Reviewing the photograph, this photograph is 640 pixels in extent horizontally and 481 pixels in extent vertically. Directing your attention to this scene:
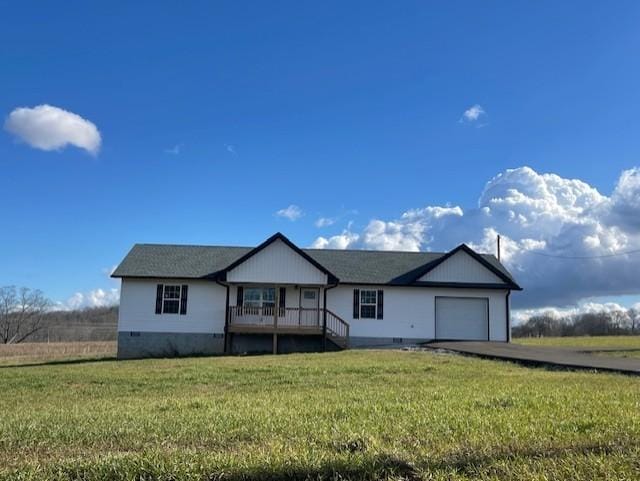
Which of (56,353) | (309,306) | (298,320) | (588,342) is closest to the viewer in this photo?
(298,320)

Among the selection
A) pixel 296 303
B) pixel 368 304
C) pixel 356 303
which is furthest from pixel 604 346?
pixel 296 303

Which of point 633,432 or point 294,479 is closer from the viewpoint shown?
point 294,479

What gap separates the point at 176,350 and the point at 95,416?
64.2 feet

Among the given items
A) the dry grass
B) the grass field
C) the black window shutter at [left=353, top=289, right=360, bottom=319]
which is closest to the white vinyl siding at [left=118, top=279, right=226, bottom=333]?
the dry grass

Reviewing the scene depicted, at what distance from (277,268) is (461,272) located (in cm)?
867

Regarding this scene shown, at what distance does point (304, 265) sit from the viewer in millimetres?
27078

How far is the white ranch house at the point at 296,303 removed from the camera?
2686 cm

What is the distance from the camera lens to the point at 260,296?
2789 cm

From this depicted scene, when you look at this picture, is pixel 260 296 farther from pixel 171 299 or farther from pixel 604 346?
pixel 604 346

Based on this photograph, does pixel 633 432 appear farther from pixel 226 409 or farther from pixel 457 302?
pixel 457 302

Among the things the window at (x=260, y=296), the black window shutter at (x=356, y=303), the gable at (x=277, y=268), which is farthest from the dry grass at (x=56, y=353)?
the black window shutter at (x=356, y=303)

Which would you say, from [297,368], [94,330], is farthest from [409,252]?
[94,330]

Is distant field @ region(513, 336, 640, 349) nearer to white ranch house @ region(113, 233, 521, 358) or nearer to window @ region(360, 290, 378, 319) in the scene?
white ranch house @ region(113, 233, 521, 358)

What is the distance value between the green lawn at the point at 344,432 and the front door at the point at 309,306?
14.6 metres
